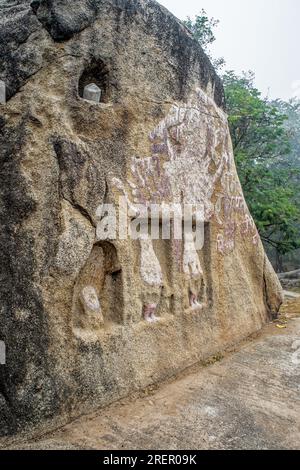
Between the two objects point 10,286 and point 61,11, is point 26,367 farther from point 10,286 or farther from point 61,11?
point 61,11

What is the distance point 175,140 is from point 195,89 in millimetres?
798

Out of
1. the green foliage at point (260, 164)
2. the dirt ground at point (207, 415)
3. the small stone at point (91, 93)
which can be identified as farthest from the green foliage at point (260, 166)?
the small stone at point (91, 93)

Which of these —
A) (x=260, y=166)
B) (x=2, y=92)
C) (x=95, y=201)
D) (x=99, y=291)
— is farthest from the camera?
(x=260, y=166)

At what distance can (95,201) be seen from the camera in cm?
338

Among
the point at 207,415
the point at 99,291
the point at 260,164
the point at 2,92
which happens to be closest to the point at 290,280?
the point at 260,164

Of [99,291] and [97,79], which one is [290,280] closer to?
[99,291]

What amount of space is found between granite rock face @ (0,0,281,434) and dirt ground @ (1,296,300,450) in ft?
0.47

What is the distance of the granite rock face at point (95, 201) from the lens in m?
2.90

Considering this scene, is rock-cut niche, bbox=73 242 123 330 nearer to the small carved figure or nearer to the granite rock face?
the granite rock face

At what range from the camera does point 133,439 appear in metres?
2.80

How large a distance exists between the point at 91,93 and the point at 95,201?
0.96 m

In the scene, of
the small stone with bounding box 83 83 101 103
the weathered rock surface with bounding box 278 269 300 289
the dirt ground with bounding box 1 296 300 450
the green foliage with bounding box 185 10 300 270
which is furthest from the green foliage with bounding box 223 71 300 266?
the small stone with bounding box 83 83 101 103

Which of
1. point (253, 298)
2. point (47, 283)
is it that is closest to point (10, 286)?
point (47, 283)

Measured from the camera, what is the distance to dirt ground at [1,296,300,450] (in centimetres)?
279
